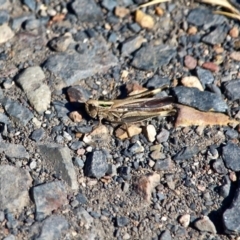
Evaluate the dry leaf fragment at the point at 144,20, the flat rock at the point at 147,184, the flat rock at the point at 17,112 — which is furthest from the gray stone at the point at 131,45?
the flat rock at the point at 147,184

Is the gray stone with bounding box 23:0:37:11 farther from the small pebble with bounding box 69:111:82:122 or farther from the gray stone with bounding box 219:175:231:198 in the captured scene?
the gray stone with bounding box 219:175:231:198

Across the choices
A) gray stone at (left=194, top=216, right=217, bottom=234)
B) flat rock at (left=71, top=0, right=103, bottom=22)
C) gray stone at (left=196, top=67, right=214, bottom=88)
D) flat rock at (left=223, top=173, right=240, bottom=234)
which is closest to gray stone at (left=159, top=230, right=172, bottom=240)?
gray stone at (left=194, top=216, right=217, bottom=234)

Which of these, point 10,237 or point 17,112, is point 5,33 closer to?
point 17,112

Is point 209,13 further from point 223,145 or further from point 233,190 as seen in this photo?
point 233,190

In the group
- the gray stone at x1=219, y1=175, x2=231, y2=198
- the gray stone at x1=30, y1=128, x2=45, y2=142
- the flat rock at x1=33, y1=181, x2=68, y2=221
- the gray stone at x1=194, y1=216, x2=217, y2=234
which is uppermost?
the gray stone at x1=30, y1=128, x2=45, y2=142

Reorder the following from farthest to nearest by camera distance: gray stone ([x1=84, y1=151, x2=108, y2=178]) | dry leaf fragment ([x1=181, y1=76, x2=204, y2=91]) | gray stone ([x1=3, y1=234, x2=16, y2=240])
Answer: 1. dry leaf fragment ([x1=181, y1=76, x2=204, y2=91])
2. gray stone ([x1=84, y1=151, x2=108, y2=178])
3. gray stone ([x1=3, y1=234, x2=16, y2=240])

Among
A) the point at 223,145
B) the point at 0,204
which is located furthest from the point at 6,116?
the point at 223,145

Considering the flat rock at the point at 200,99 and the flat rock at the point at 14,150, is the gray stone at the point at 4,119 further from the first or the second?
the flat rock at the point at 200,99
